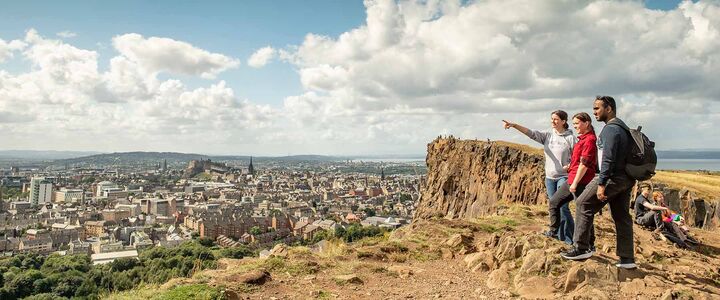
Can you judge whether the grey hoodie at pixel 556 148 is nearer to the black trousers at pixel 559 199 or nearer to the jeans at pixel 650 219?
the black trousers at pixel 559 199

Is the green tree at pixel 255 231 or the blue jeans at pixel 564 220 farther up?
the blue jeans at pixel 564 220

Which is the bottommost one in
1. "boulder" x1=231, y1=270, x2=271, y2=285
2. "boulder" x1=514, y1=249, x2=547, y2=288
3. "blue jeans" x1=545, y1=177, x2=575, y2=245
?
"boulder" x1=231, y1=270, x2=271, y2=285

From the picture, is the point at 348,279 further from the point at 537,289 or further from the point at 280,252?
the point at 537,289

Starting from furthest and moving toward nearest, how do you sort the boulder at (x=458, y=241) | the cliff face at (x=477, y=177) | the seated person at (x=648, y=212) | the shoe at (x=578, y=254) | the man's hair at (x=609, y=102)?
the cliff face at (x=477, y=177), the seated person at (x=648, y=212), the boulder at (x=458, y=241), the shoe at (x=578, y=254), the man's hair at (x=609, y=102)

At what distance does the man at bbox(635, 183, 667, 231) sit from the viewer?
10.2 metres

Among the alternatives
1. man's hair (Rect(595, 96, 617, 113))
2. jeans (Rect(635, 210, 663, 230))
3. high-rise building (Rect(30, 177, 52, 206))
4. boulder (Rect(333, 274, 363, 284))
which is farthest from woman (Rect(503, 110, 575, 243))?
high-rise building (Rect(30, 177, 52, 206))

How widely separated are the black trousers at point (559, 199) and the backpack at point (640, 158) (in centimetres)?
90

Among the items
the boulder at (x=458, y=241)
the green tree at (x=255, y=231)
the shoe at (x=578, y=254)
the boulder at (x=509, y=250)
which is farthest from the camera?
the green tree at (x=255, y=231)

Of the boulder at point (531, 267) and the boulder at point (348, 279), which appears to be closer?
the boulder at point (531, 267)

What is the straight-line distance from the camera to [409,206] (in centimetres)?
13462

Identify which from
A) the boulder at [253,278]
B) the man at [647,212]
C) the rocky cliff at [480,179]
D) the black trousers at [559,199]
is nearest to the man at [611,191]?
the black trousers at [559,199]

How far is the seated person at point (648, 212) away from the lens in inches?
403

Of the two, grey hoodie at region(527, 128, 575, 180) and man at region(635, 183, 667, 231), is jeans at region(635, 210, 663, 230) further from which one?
grey hoodie at region(527, 128, 575, 180)

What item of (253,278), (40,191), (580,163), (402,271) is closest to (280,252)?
(253,278)
